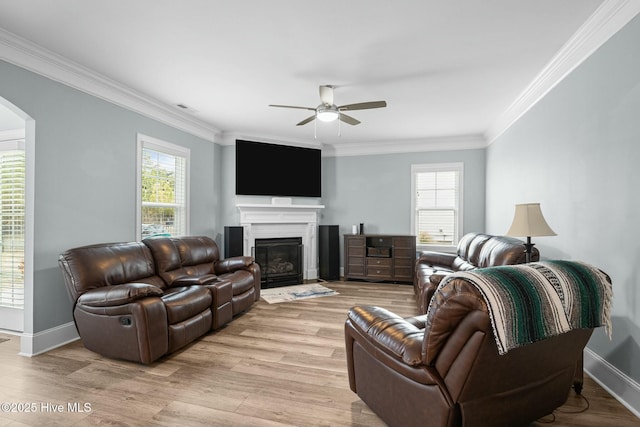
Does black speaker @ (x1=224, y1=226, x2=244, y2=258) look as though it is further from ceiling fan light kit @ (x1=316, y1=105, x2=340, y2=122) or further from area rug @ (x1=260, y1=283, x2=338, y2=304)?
ceiling fan light kit @ (x1=316, y1=105, x2=340, y2=122)

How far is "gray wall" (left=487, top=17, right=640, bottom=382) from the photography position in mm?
2215

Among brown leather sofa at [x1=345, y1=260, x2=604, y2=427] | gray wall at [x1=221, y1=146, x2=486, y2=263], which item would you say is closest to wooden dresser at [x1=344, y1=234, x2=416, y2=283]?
gray wall at [x1=221, y1=146, x2=486, y2=263]

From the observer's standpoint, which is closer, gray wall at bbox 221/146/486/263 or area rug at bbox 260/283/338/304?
area rug at bbox 260/283/338/304

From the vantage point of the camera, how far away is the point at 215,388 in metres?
2.49

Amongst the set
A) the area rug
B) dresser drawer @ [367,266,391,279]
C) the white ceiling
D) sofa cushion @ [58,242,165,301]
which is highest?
the white ceiling

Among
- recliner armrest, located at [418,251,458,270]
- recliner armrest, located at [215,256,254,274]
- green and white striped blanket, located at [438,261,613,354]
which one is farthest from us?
recliner armrest, located at [418,251,458,270]

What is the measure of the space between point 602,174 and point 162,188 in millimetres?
4999

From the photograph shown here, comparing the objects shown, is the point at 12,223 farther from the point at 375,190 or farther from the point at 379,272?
the point at 375,190

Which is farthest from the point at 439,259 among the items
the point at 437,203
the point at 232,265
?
the point at 232,265

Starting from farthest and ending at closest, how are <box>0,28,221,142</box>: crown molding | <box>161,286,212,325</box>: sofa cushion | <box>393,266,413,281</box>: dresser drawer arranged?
<box>393,266,413,281</box>: dresser drawer < <box>161,286,212,325</box>: sofa cushion < <box>0,28,221,142</box>: crown molding

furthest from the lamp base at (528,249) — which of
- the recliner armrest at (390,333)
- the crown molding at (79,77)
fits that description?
the crown molding at (79,77)

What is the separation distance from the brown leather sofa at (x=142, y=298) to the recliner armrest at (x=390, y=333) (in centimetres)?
178

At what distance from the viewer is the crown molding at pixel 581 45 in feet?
7.58

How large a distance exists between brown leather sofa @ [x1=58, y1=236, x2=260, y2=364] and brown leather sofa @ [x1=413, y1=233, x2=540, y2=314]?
7.37 feet
